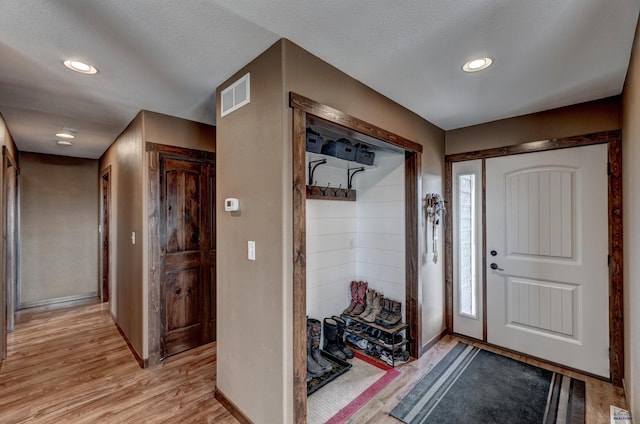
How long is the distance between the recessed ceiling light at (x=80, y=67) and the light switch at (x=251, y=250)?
163 cm

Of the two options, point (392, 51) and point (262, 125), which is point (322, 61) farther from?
point (262, 125)

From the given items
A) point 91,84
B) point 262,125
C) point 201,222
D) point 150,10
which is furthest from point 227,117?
point 201,222

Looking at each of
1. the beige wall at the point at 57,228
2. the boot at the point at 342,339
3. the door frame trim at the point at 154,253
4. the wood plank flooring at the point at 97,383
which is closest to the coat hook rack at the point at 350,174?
the boot at the point at 342,339

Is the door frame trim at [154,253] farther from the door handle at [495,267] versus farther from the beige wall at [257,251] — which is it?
the door handle at [495,267]

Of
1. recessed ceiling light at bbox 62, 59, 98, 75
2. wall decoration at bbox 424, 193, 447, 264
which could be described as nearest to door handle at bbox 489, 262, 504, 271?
wall decoration at bbox 424, 193, 447, 264

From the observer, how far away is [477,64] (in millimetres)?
1960

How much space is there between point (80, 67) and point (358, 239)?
2916 mm

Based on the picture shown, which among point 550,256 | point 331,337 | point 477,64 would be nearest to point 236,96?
point 477,64

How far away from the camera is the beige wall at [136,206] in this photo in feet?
9.02

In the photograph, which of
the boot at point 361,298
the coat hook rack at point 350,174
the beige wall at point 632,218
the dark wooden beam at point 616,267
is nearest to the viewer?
the beige wall at point 632,218

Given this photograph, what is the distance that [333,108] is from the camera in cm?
196

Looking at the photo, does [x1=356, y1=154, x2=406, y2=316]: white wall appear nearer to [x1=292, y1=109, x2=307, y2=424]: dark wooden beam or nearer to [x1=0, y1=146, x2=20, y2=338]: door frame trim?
[x1=292, y1=109, x2=307, y2=424]: dark wooden beam

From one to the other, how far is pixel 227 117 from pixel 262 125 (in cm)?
51

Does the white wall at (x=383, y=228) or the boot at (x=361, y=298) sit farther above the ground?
the white wall at (x=383, y=228)
